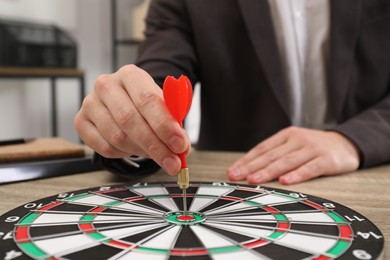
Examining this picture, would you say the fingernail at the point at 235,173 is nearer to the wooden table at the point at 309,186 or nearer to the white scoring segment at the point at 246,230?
the wooden table at the point at 309,186

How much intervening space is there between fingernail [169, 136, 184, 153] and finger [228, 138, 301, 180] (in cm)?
21

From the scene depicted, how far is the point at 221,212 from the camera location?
1.42ft

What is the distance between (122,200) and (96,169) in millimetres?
253

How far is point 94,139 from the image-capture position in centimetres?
58

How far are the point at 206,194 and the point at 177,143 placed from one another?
0.09 meters

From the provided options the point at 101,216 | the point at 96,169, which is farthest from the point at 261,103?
the point at 101,216

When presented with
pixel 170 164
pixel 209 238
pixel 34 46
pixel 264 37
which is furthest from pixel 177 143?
pixel 34 46

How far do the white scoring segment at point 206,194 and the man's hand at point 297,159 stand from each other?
0.32 feet

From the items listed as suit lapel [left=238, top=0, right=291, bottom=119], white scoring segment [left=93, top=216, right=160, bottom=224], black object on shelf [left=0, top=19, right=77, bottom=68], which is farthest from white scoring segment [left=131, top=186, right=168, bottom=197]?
black object on shelf [left=0, top=19, right=77, bottom=68]

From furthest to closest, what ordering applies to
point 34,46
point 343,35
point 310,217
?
point 34,46, point 343,35, point 310,217

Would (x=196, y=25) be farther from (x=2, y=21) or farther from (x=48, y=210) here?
(x=2, y=21)

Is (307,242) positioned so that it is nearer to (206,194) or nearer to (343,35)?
(206,194)

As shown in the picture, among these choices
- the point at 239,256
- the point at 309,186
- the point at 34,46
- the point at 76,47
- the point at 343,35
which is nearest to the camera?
the point at 239,256

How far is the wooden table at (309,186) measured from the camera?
1.65 ft
